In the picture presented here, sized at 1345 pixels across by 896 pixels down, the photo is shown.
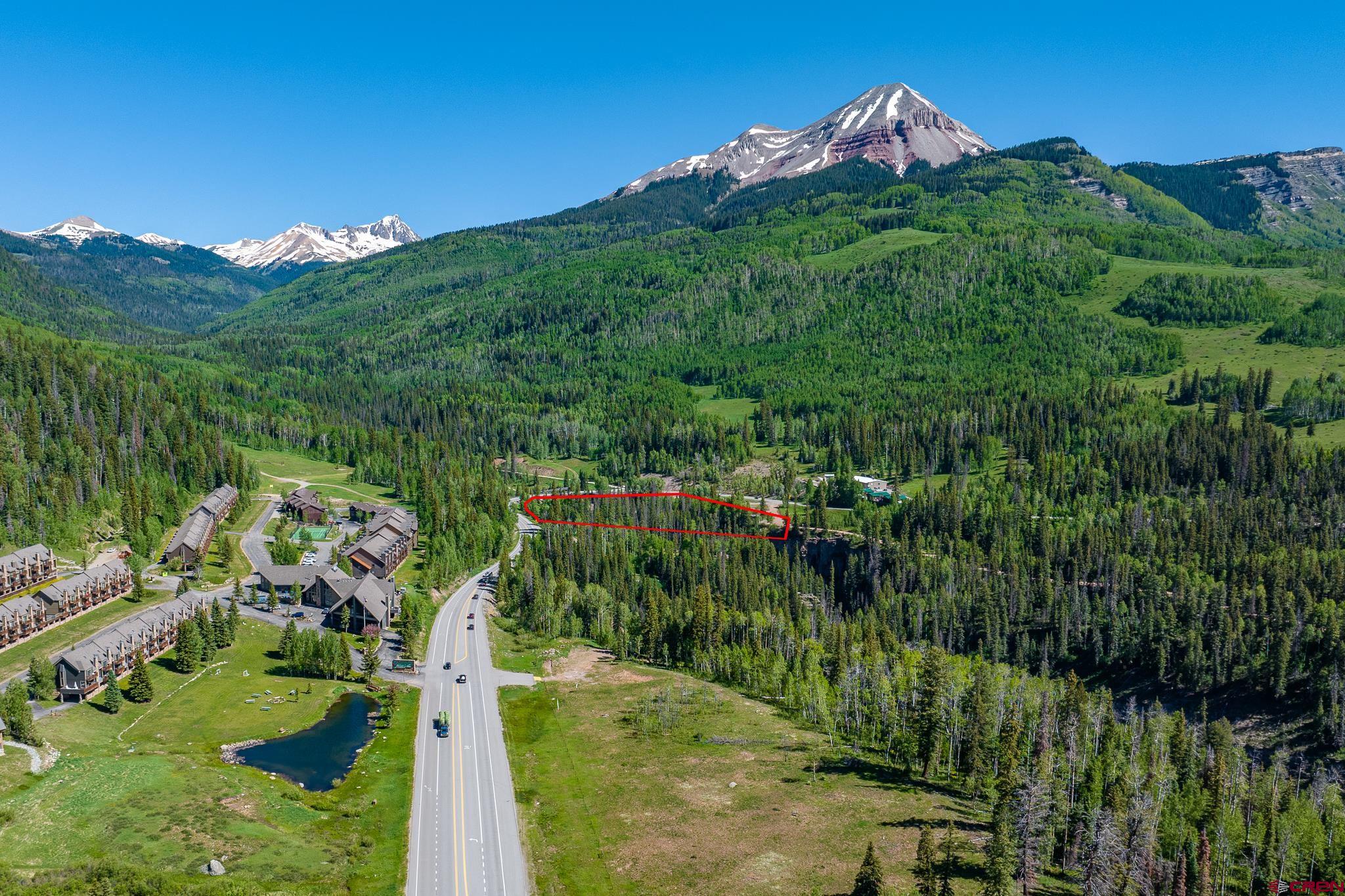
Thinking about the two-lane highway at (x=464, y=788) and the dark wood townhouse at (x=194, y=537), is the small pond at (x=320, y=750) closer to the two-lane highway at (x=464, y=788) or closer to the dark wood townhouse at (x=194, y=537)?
the two-lane highway at (x=464, y=788)

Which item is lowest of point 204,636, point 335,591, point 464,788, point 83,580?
point 464,788

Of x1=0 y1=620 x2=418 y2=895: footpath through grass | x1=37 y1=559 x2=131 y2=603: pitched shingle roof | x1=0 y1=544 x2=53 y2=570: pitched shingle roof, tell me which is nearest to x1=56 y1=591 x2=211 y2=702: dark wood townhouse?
x1=0 y1=620 x2=418 y2=895: footpath through grass

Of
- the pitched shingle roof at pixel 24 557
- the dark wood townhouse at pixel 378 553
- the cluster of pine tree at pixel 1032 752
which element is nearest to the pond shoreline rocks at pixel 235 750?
the cluster of pine tree at pixel 1032 752

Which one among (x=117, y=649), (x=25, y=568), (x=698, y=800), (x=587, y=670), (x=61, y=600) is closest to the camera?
(x=698, y=800)

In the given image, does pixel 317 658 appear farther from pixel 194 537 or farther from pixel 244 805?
pixel 194 537

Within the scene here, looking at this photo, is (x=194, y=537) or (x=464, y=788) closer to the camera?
(x=464, y=788)

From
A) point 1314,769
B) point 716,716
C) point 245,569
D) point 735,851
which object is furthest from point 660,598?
point 1314,769

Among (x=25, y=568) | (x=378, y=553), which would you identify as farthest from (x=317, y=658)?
(x=25, y=568)
